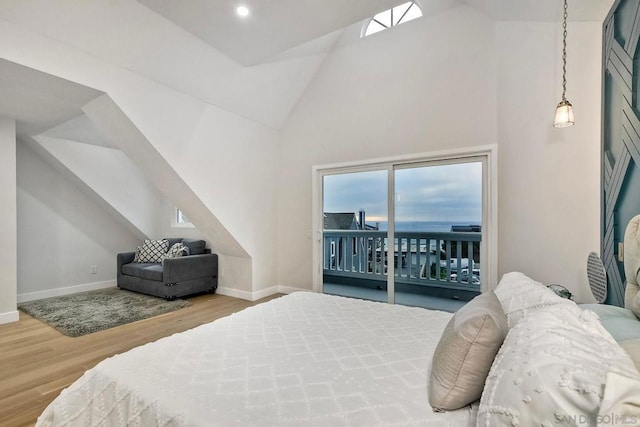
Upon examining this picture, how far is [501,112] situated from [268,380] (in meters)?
3.24

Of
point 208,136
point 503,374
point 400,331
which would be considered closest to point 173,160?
point 208,136

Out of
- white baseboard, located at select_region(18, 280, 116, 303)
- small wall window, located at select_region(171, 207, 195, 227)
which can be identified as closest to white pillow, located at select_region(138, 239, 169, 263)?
small wall window, located at select_region(171, 207, 195, 227)

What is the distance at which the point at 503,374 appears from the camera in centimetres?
84

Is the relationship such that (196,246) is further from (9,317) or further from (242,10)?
(242,10)

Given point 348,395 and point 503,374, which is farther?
point 348,395

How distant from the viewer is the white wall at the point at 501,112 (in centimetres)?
267

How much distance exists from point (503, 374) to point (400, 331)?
2.88 ft

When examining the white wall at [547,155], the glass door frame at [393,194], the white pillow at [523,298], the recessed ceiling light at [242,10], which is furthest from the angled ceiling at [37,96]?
the white wall at [547,155]

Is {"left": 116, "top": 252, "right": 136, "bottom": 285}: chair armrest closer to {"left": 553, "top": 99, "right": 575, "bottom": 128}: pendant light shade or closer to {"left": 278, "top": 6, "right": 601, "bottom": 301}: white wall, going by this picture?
{"left": 278, "top": 6, "right": 601, "bottom": 301}: white wall

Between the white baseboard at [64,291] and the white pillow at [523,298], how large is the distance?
228 inches

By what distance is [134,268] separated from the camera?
4582mm

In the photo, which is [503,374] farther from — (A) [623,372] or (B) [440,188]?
(B) [440,188]

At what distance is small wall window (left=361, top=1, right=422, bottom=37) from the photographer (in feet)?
12.0

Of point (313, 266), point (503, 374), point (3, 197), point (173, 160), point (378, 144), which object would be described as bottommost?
point (313, 266)
